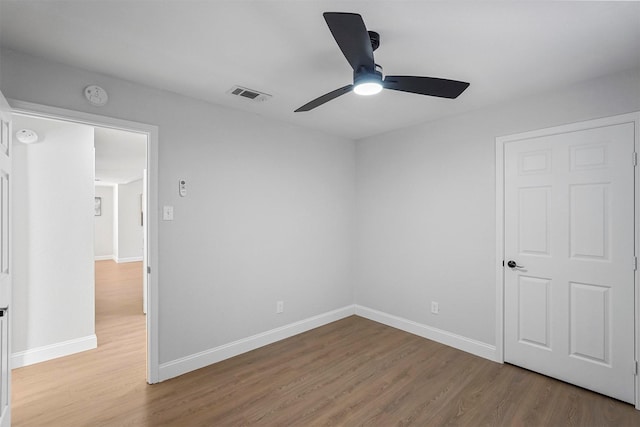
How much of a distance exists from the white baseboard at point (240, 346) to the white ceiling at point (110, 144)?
2.15 metres

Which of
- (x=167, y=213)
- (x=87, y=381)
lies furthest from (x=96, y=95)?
(x=87, y=381)

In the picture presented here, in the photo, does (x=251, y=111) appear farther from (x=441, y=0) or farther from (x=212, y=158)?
(x=441, y=0)

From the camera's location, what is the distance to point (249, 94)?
277cm

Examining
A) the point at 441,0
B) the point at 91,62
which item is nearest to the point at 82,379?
the point at 91,62

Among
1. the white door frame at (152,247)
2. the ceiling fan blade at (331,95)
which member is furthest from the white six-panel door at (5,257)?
the ceiling fan blade at (331,95)

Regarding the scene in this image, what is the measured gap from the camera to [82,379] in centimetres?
264

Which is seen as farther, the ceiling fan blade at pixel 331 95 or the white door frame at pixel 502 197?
the white door frame at pixel 502 197

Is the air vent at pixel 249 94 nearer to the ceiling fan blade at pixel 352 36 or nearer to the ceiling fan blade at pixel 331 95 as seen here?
the ceiling fan blade at pixel 331 95

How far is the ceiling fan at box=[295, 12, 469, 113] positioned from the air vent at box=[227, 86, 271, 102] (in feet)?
2.65

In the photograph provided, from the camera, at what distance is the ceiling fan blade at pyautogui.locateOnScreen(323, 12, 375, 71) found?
4.34 feet

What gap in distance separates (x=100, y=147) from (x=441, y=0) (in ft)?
16.4

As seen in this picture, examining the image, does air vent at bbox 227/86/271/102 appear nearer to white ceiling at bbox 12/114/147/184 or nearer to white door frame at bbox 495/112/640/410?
white ceiling at bbox 12/114/147/184

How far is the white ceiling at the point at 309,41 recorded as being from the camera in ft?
5.36

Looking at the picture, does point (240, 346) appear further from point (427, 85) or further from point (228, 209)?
point (427, 85)
